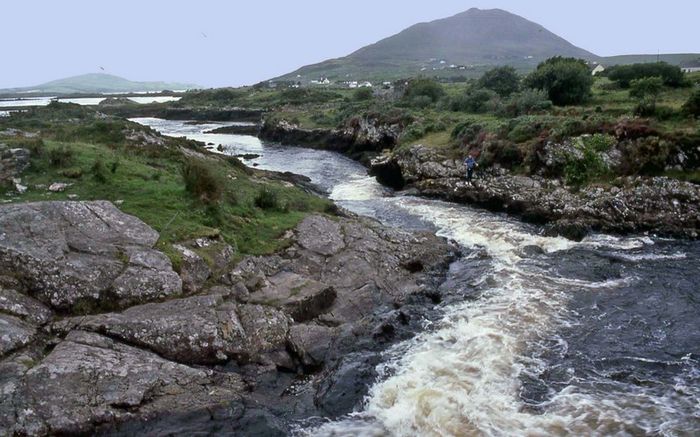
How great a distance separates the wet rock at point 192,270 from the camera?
14.6 m

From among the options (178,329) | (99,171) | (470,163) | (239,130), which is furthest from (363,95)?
(178,329)

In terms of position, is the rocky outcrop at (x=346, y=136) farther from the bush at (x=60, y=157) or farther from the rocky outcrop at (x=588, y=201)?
the bush at (x=60, y=157)

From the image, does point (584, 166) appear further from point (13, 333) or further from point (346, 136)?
point (346, 136)

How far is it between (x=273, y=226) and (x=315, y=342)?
22.0 feet

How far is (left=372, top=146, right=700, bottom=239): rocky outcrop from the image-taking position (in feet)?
80.2

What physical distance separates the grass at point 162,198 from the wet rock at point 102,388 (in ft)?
12.5

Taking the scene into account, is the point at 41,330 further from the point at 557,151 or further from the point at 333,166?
the point at 333,166

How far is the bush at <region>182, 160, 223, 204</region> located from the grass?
0.48 ft

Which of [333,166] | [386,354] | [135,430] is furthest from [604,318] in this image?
[333,166]

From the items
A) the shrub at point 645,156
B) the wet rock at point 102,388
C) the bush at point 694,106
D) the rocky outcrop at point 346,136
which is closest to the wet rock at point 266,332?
the wet rock at point 102,388

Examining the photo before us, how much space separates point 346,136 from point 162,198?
43594 mm

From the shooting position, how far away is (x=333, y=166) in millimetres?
50219

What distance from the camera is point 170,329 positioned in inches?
502

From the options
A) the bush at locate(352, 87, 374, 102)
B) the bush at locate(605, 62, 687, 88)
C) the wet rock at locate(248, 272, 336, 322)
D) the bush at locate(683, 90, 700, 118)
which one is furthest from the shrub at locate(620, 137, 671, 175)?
the bush at locate(352, 87, 374, 102)
